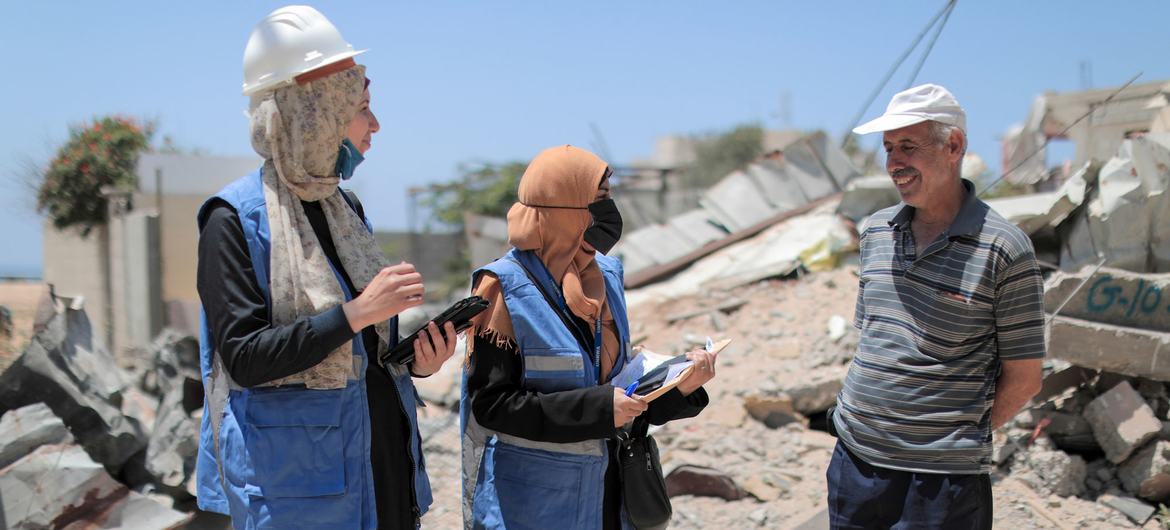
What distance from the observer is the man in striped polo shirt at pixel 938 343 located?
→ 98.4 inches

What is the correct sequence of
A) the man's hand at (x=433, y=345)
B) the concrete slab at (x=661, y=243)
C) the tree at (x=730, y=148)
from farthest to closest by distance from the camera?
the tree at (x=730, y=148)
the concrete slab at (x=661, y=243)
the man's hand at (x=433, y=345)

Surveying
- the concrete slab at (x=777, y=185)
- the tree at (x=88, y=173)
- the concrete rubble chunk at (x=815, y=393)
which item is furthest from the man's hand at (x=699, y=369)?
the tree at (x=88, y=173)

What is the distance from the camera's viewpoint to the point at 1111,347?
15.5 ft

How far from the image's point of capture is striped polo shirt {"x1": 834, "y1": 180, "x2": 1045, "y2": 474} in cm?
248

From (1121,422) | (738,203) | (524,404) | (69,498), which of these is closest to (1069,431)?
(1121,422)

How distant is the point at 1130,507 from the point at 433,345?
13.4ft

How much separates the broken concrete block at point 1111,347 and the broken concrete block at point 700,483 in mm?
1983

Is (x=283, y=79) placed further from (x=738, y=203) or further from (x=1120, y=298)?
(x=738, y=203)

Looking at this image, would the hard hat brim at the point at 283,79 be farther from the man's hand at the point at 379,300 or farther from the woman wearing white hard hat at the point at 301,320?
the man's hand at the point at 379,300

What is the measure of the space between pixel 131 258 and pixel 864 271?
1188 cm

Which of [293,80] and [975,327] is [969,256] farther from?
[293,80]

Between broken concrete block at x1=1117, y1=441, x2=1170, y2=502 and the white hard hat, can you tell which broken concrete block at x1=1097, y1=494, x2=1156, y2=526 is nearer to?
broken concrete block at x1=1117, y1=441, x2=1170, y2=502

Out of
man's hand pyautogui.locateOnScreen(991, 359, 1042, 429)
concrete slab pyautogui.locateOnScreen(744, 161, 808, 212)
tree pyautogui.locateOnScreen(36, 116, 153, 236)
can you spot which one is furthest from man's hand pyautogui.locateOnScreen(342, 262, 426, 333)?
tree pyautogui.locateOnScreen(36, 116, 153, 236)

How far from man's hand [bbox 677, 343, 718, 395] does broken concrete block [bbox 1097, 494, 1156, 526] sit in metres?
3.34
